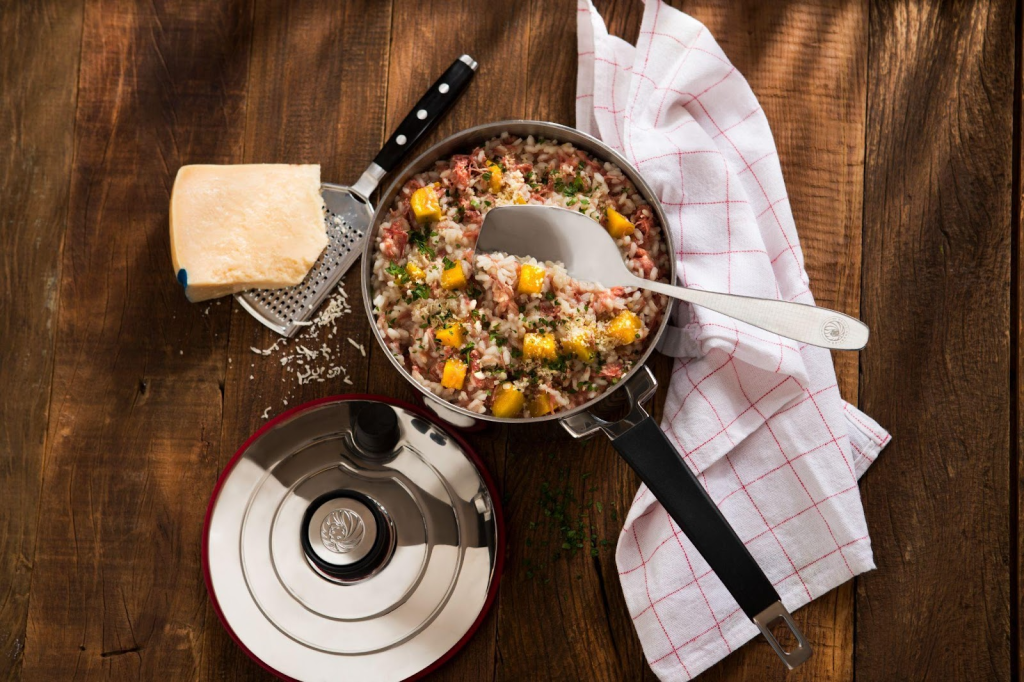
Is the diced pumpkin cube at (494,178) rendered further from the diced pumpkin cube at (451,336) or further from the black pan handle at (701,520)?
the black pan handle at (701,520)

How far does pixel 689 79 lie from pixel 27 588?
7.63ft

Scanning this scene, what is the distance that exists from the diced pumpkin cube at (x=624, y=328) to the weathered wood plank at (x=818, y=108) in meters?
0.65

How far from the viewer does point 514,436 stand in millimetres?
2104

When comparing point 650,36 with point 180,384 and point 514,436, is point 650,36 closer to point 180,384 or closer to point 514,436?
point 514,436

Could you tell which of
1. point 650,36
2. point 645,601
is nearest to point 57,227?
point 650,36

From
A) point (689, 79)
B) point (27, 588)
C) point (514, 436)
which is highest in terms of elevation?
point (689, 79)

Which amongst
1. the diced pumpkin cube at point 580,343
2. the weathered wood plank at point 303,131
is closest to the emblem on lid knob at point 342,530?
the weathered wood plank at point 303,131

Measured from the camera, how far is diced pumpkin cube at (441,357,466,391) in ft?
5.90

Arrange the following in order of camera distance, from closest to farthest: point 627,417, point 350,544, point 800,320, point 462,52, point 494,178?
point 800,320, point 627,417, point 494,178, point 350,544, point 462,52

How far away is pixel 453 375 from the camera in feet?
5.90

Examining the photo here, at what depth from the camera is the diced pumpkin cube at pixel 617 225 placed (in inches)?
72.6

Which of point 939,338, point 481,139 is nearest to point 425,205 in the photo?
point 481,139

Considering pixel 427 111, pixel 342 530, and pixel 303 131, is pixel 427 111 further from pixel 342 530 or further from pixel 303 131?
pixel 342 530

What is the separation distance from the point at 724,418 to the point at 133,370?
165cm
